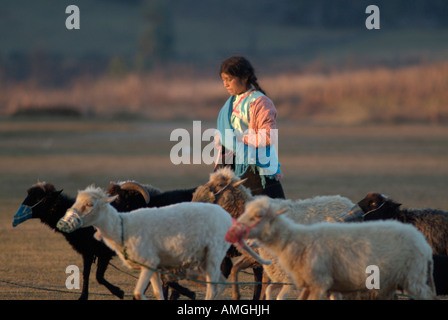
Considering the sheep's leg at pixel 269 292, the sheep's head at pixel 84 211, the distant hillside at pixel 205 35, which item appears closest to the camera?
the sheep's head at pixel 84 211

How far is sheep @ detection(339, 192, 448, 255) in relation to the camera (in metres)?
9.01

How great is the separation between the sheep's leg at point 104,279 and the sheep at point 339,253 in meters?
2.73

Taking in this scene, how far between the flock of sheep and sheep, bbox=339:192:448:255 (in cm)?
38

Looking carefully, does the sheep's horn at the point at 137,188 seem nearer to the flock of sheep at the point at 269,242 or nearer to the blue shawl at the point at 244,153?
the flock of sheep at the point at 269,242

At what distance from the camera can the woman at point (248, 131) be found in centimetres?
843

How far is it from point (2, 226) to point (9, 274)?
474 centimetres

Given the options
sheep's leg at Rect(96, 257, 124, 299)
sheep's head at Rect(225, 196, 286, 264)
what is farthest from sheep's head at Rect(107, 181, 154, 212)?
sheep's head at Rect(225, 196, 286, 264)

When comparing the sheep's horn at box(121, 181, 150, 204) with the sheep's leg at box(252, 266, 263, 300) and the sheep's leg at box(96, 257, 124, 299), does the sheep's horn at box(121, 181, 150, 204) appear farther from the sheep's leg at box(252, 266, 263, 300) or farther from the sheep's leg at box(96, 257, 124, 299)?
the sheep's leg at box(252, 266, 263, 300)

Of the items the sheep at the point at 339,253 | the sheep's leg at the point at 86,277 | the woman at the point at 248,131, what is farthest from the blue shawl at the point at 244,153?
the sheep's leg at the point at 86,277

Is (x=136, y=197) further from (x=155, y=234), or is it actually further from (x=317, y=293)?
(x=317, y=293)

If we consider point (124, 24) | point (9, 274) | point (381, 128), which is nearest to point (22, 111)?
point (381, 128)

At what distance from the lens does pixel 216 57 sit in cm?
12100

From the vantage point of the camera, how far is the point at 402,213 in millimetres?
9211
